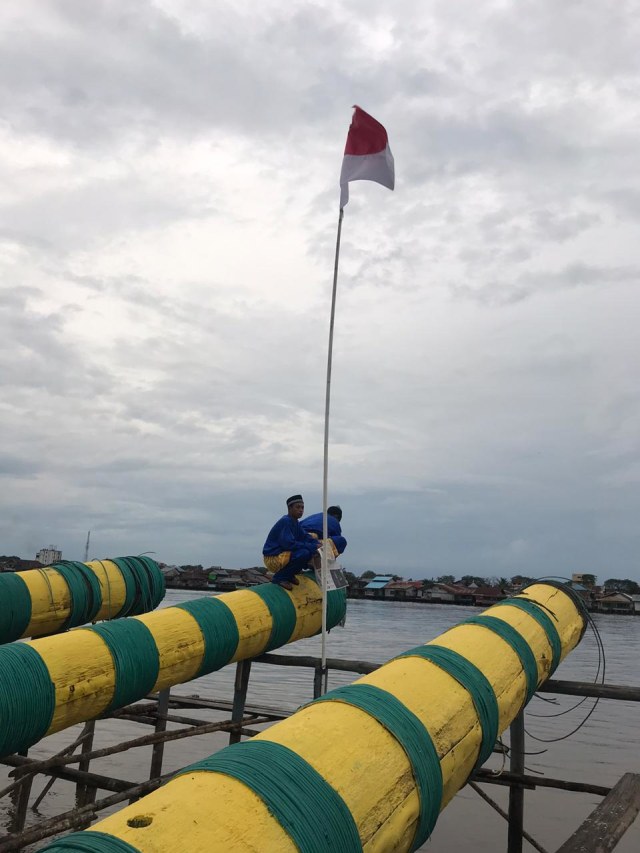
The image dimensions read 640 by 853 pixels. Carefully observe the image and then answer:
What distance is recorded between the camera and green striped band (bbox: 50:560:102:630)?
8.32 metres

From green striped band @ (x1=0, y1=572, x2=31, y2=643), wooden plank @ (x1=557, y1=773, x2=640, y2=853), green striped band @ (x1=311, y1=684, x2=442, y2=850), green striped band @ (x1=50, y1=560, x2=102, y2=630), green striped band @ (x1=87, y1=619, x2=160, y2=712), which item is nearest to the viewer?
green striped band @ (x1=311, y1=684, x2=442, y2=850)

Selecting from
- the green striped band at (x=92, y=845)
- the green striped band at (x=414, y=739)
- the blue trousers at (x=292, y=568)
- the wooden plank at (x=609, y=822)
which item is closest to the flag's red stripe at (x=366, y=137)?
the blue trousers at (x=292, y=568)

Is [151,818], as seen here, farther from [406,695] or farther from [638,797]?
[638,797]

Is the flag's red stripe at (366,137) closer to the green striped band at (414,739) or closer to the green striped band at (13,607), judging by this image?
the green striped band at (13,607)

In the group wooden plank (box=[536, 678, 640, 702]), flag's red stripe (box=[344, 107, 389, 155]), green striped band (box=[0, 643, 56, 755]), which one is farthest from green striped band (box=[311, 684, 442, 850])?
flag's red stripe (box=[344, 107, 389, 155])

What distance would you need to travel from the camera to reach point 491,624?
5.53 m

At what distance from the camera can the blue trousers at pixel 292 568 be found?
7.93 metres

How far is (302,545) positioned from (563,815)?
7835mm

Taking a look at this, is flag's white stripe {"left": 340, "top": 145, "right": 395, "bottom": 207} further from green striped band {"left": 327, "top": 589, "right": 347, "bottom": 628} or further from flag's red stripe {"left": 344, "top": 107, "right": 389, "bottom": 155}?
green striped band {"left": 327, "top": 589, "right": 347, "bottom": 628}

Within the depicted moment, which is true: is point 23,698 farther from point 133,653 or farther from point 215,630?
point 215,630

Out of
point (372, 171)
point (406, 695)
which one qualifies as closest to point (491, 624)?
point (406, 695)

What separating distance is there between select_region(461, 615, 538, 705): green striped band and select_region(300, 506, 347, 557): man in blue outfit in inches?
124

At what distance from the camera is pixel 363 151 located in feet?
26.9

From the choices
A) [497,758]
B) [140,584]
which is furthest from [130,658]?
[497,758]
